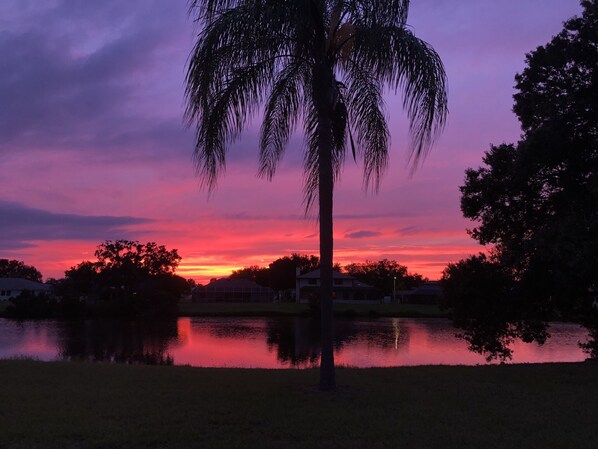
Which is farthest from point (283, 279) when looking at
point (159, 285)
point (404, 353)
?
point (404, 353)

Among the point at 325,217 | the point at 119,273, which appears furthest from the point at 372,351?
the point at 119,273

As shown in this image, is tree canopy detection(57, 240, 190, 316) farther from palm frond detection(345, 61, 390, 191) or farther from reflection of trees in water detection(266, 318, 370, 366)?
palm frond detection(345, 61, 390, 191)

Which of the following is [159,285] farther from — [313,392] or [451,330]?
[313,392]

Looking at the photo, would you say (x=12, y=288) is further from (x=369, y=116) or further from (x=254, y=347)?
(x=369, y=116)

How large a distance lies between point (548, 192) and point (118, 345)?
24.4 m

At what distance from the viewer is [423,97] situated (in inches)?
370

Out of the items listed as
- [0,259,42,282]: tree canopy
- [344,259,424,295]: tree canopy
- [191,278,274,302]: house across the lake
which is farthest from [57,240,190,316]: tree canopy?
[0,259,42,282]: tree canopy

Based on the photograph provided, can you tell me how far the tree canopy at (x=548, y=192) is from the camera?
13.5 m

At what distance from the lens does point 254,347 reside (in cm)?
2950

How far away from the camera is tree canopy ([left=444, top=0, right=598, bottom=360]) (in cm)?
1348

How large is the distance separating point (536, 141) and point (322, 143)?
6663 millimetres

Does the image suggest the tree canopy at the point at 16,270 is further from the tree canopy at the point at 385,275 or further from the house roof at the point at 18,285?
the tree canopy at the point at 385,275

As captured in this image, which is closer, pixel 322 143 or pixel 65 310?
pixel 322 143

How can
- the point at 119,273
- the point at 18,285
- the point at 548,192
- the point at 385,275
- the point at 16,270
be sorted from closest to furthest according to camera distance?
the point at 548,192, the point at 119,273, the point at 18,285, the point at 385,275, the point at 16,270
